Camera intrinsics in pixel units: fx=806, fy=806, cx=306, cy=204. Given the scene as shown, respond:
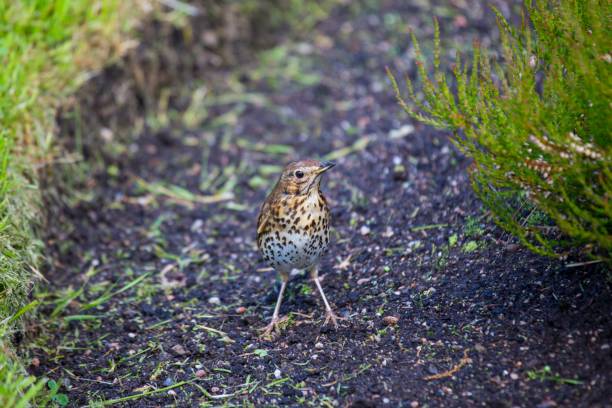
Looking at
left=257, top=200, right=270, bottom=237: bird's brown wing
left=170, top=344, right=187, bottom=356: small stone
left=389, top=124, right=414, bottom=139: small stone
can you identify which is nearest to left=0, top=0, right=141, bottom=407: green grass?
left=170, top=344, right=187, bottom=356: small stone

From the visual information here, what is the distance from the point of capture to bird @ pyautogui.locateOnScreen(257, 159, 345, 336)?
181 inches

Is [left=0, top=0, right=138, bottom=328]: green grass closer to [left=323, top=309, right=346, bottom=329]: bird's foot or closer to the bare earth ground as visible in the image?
the bare earth ground

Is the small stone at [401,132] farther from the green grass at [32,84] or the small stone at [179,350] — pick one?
the small stone at [179,350]

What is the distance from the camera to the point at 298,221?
4617 mm

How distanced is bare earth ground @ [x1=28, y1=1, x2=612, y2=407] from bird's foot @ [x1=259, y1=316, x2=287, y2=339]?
61mm

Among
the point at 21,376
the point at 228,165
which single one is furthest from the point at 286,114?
the point at 21,376

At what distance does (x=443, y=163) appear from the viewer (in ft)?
19.1

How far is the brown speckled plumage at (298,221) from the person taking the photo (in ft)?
15.1

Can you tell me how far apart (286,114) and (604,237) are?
4.55 metres

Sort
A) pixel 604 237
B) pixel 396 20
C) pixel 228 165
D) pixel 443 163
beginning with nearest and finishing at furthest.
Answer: pixel 604 237 < pixel 443 163 < pixel 228 165 < pixel 396 20

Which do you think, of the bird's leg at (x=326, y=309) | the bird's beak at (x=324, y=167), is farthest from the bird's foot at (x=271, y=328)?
the bird's beak at (x=324, y=167)

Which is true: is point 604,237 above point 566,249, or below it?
above

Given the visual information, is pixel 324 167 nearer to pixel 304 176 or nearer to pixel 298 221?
pixel 304 176

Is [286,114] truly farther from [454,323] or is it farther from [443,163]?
[454,323]
